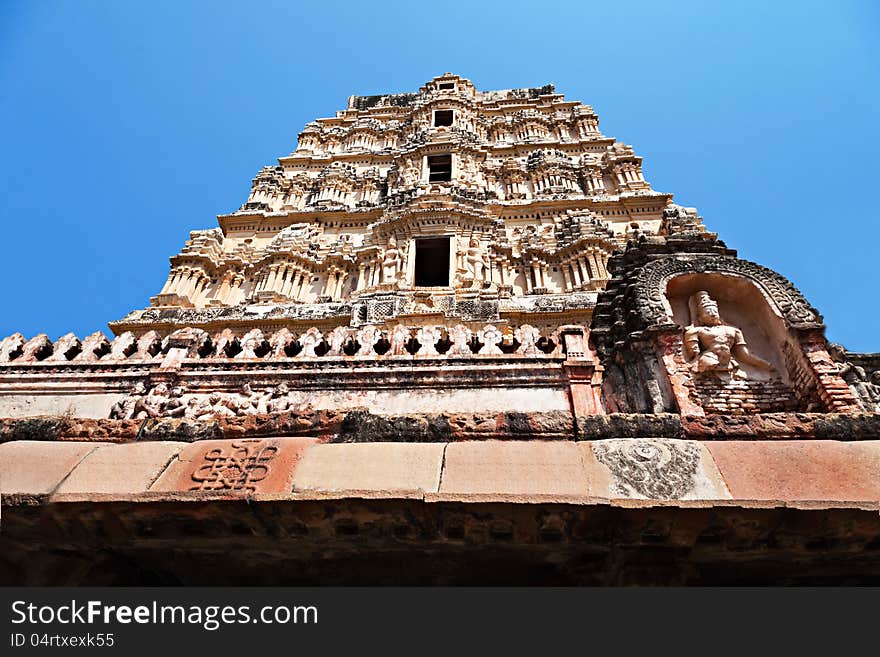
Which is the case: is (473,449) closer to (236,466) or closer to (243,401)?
(236,466)

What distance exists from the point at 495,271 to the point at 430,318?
3741 millimetres

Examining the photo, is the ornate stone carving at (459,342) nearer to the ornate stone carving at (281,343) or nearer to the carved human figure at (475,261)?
the ornate stone carving at (281,343)

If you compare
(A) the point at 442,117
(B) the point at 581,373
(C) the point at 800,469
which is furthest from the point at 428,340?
(A) the point at 442,117

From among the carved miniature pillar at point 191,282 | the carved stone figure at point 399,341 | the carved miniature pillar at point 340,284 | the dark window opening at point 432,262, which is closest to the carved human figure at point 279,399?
the carved stone figure at point 399,341

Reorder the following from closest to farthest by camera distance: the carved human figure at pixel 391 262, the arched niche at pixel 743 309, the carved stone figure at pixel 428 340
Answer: the arched niche at pixel 743 309, the carved stone figure at pixel 428 340, the carved human figure at pixel 391 262

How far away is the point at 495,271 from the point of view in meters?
15.2

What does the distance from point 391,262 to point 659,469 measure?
12125 mm

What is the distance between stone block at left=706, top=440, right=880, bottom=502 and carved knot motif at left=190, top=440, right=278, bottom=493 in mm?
3308

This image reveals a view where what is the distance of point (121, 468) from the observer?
3832 mm

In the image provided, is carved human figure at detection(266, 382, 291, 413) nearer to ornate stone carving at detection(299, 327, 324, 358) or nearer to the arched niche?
ornate stone carving at detection(299, 327, 324, 358)

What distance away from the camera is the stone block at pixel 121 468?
3.64 meters

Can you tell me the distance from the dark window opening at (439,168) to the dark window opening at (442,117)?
12.1 ft
